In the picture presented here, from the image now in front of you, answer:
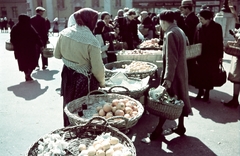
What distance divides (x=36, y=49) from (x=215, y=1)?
3103cm

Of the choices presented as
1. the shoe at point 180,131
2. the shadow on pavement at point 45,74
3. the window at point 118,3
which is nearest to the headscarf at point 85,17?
the shoe at point 180,131

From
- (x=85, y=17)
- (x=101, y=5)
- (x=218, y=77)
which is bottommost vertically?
(x=218, y=77)

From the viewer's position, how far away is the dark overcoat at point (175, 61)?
331 centimetres

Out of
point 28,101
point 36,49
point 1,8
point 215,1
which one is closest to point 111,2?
point 215,1

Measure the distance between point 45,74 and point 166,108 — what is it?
570 centimetres

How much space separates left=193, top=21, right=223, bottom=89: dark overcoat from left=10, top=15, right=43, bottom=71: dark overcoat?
4.60 metres

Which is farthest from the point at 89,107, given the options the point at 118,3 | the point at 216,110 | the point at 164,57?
the point at 118,3

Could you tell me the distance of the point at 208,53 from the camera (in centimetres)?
496

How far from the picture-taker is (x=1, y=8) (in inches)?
1714

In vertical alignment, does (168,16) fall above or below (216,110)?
above

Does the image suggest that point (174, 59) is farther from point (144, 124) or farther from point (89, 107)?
point (144, 124)

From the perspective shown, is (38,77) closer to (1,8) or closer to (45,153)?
(45,153)

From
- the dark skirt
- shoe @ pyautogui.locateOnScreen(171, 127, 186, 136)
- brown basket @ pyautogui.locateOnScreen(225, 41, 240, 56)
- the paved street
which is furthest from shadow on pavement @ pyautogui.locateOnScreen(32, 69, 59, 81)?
brown basket @ pyautogui.locateOnScreen(225, 41, 240, 56)

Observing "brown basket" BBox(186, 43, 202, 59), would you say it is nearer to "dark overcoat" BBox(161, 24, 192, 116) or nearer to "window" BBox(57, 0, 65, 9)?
"dark overcoat" BBox(161, 24, 192, 116)
